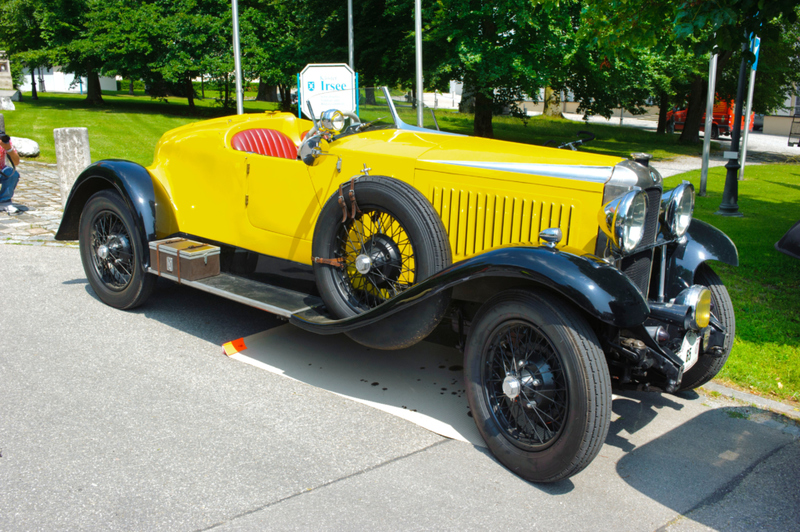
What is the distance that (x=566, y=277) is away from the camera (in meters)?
→ 2.85

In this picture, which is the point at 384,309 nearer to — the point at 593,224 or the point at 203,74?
the point at 593,224

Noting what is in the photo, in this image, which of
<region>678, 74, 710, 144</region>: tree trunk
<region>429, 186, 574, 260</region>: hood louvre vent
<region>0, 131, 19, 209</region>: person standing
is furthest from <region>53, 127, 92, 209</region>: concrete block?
<region>678, 74, 710, 144</region>: tree trunk

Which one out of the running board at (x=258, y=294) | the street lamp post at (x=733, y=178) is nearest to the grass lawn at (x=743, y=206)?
the street lamp post at (x=733, y=178)

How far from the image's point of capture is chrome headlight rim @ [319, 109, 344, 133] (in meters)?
4.21

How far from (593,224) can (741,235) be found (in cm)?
576

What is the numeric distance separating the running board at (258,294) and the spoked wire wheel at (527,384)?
54.5 inches

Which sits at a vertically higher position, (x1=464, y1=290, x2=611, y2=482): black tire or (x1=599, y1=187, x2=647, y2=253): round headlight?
(x1=599, y1=187, x2=647, y2=253): round headlight

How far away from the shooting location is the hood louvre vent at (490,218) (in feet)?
11.1

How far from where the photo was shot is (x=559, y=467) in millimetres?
2900

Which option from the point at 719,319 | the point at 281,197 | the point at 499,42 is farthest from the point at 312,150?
the point at 499,42

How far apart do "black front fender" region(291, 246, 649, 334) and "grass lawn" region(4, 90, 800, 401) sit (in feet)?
6.26

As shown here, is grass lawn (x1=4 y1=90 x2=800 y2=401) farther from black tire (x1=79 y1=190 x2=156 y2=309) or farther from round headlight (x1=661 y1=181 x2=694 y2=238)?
black tire (x1=79 y1=190 x2=156 y2=309)

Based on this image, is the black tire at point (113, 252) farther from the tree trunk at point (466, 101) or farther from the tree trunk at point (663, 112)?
the tree trunk at point (663, 112)

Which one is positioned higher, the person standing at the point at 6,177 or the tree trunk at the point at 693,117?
the tree trunk at the point at 693,117
